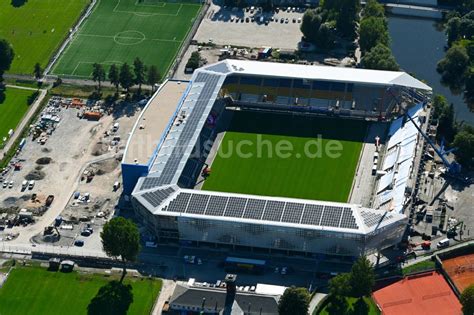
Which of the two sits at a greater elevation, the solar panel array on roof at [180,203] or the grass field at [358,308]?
the solar panel array on roof at [180,203]

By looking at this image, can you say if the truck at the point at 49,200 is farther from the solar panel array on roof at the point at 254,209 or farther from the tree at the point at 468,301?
the tree at the point at 468,301

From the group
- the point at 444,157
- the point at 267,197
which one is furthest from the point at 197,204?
the point at 444,157

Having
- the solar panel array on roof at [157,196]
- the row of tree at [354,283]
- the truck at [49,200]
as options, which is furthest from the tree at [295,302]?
the truck at [49,200]

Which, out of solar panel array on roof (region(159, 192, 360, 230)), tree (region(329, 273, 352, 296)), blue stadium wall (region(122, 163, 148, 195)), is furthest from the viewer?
blue stadium wall (region(122, 163, 148, 195))

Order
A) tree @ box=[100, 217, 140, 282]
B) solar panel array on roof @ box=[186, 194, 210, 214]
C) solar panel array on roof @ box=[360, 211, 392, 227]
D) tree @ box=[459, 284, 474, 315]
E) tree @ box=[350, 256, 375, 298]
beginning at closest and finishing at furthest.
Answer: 1. tree @ box=[459, 284, 474, 315]
2. tree @ box=[350, 256, 375, 298]
3. tree @ box=[100, 217, 140, 282]
4. solar panel array on roof @ box=[360, 211, 392, 227]
5. solar panel array on roof @ box=[186, 194, 210, 214]

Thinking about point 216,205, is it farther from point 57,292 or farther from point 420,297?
point 420,297

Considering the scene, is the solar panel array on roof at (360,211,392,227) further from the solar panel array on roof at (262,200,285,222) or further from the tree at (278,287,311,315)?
the tree at (278,287,311,315)

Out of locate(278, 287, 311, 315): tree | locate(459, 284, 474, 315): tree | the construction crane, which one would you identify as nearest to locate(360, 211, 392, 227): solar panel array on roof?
locate(459, 284, 474, 315): tree
